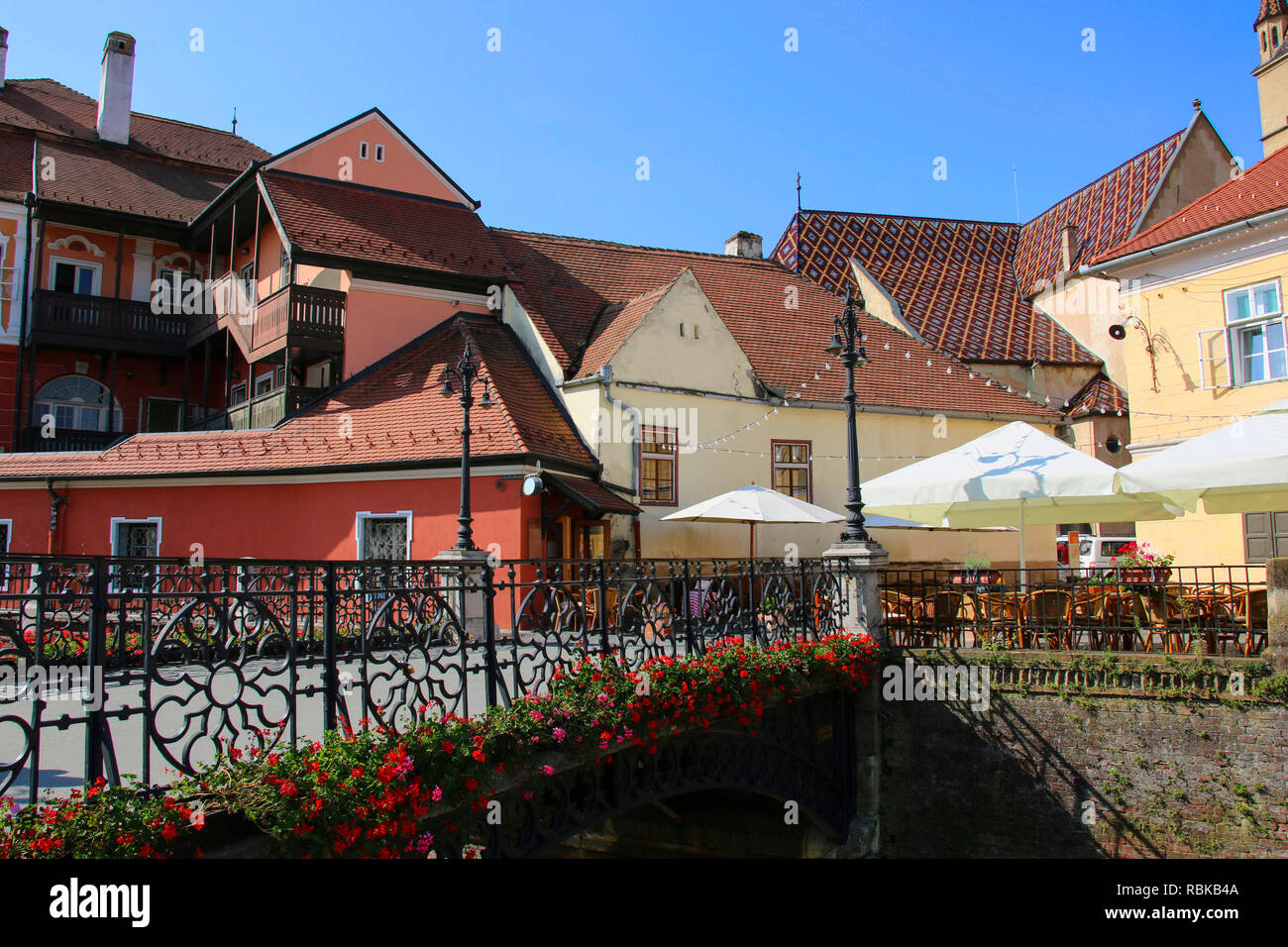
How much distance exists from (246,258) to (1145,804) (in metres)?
21.8

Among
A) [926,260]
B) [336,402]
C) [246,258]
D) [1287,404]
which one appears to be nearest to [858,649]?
[1287,404]

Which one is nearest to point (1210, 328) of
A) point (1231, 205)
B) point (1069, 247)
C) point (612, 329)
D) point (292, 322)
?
point (1231, 205)

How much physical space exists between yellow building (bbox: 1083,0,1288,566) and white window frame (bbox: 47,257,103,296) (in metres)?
22.2

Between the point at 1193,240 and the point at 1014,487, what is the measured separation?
26.7 feet

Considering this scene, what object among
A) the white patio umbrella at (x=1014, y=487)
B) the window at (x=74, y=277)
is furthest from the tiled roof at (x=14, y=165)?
the white patio umbrella at (x=1014, y=487)

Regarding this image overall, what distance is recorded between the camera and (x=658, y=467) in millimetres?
18750

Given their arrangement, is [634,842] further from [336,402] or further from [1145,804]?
[336,402]

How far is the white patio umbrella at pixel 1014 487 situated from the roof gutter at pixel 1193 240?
5.68 m

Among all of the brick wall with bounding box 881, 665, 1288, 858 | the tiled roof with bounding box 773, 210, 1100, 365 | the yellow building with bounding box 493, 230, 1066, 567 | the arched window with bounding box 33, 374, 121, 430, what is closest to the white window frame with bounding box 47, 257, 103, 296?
the arched window with bounding box 33, 374, 121, 430

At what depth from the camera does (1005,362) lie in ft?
94.8

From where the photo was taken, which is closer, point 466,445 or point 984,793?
point 984,793

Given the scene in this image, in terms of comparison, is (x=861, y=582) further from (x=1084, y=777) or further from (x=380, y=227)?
(x=380, y=227)

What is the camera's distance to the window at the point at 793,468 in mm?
20391

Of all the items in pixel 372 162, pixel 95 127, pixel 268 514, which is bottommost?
pixel 268 514
